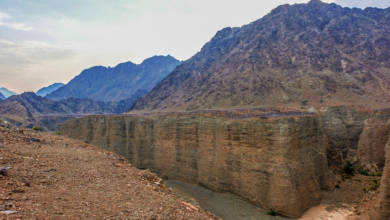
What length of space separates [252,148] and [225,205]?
17.4ft

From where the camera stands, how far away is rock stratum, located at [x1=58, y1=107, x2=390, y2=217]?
1831 centimetres

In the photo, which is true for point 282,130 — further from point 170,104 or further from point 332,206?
point 170,104

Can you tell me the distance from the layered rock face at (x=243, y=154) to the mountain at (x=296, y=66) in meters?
27.2

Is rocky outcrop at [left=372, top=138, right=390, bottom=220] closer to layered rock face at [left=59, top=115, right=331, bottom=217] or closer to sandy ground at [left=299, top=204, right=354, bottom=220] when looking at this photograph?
sandy ground at [left=299, top=204, right=354, bottom=220]

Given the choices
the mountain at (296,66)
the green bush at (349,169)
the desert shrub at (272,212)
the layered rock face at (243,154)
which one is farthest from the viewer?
the mountain at (296,66)

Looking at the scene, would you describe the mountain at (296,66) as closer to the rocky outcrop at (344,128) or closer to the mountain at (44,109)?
the rocky outcrop at (344,128)

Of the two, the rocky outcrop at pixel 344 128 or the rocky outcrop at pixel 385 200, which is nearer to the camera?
the rocky outcrop at pixel 385 200

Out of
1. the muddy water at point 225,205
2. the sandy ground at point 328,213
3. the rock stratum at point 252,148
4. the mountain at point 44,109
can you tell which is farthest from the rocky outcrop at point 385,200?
the mountain at point 44,109

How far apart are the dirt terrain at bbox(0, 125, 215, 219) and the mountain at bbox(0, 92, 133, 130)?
78217mm

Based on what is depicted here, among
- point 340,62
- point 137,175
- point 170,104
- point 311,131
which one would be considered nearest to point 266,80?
point 340,62

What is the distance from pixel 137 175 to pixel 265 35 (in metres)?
74.3

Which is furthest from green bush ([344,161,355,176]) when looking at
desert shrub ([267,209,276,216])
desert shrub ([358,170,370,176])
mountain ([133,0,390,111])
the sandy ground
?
mountain ([133,0,390,111])

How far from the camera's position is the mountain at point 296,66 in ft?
164

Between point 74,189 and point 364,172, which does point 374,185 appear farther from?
point 74,189
